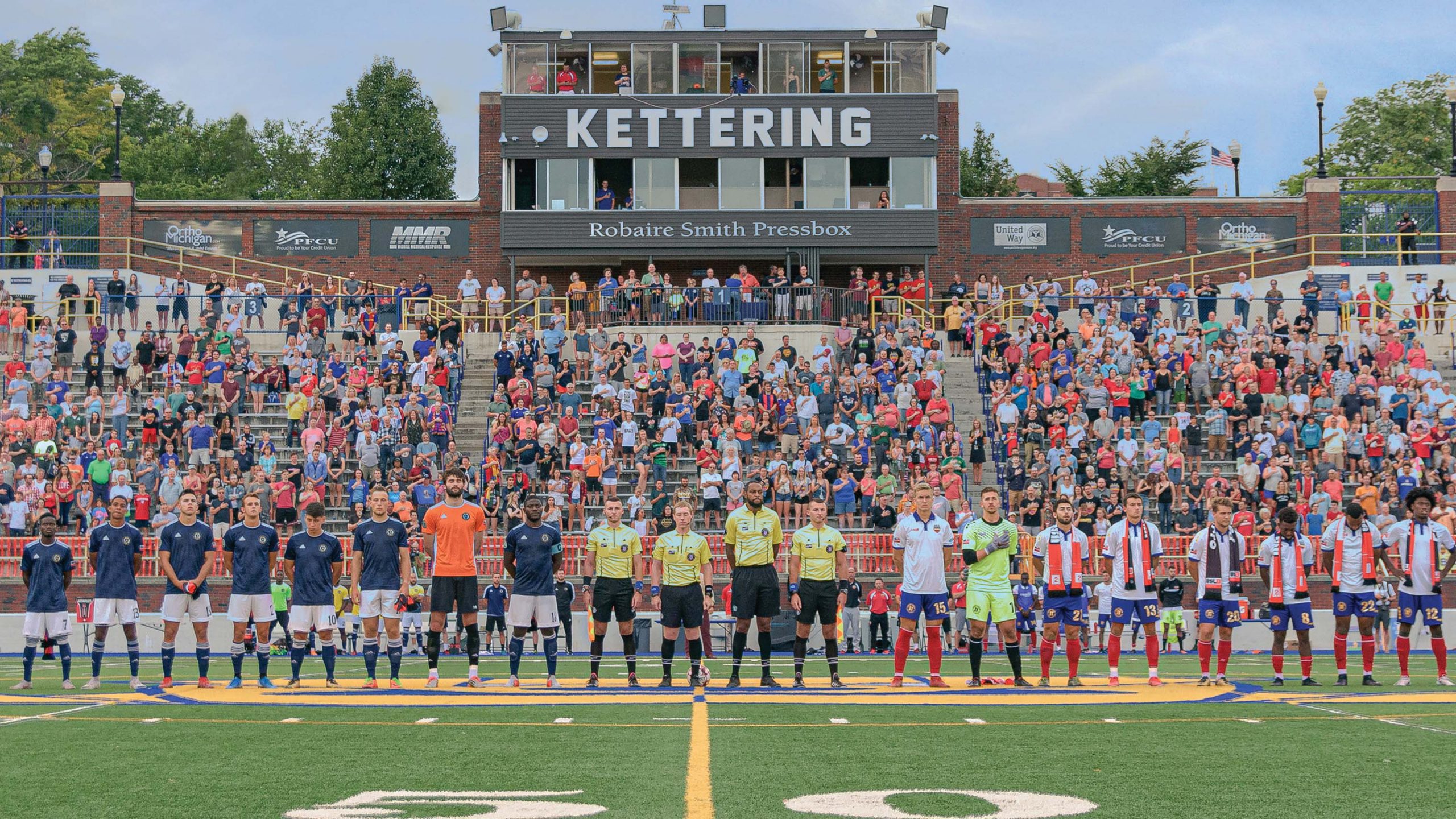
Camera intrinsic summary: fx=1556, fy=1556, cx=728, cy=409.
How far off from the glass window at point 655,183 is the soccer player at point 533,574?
27589mm

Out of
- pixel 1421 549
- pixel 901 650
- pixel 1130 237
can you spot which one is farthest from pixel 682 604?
pixel 1130 237

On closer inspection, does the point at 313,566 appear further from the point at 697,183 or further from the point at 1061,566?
the point at 697,183

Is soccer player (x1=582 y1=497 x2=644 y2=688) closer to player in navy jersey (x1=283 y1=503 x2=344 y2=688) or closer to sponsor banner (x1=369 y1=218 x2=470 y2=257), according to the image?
player in navy jersey (x1=283 y1=503 x2=344 y2=688)

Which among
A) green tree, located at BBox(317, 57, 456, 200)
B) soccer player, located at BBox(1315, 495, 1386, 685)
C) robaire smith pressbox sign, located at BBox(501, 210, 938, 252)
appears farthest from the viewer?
green tree, located at BBox(317, 57, 456, 200)

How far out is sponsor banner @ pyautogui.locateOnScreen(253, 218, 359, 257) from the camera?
45.8 m

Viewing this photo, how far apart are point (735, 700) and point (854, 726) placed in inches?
103

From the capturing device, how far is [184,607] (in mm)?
17344

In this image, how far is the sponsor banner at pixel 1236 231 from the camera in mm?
46125

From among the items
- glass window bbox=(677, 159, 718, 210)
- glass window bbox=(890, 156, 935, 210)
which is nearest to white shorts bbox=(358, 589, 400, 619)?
glass window bbox=(677, 159, 718, 210)

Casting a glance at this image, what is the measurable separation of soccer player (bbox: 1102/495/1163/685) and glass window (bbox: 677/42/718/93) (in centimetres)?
2868

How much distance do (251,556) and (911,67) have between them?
30868 mm

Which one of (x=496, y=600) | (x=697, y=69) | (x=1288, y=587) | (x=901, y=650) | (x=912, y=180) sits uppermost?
(x=697, y=69)

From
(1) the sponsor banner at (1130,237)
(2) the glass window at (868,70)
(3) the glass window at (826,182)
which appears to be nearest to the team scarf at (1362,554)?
(3) the glass window at (826,182)

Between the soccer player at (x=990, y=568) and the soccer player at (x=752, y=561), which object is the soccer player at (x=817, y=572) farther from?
the soccer player at (x=990, y=568)
